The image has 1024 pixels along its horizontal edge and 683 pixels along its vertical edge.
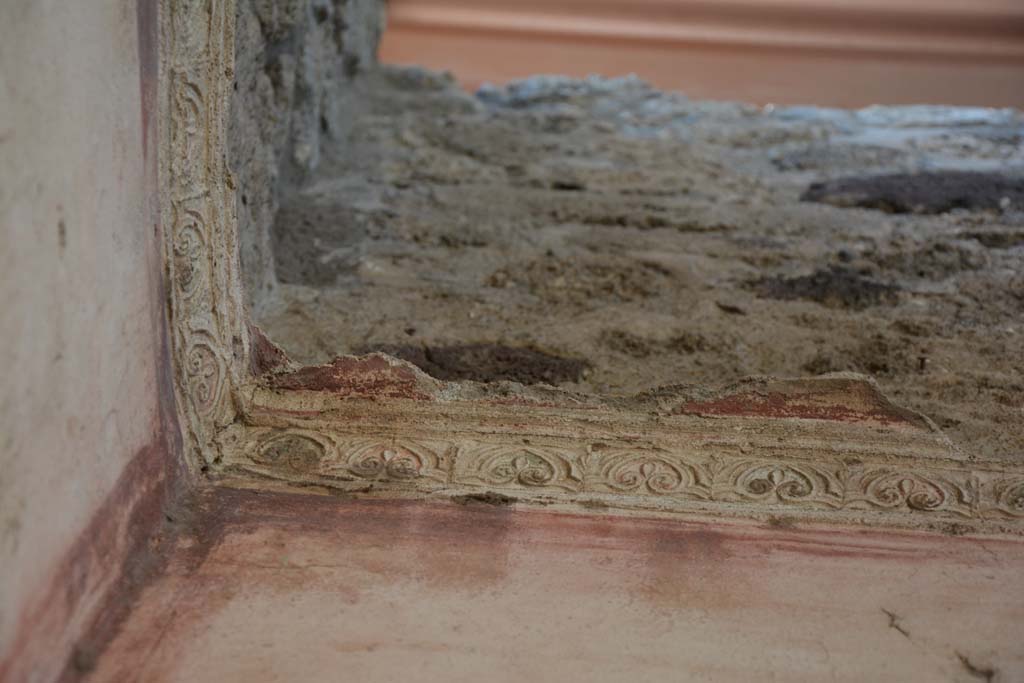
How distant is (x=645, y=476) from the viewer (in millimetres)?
2074

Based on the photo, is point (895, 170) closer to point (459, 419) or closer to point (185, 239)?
point (459, 419)

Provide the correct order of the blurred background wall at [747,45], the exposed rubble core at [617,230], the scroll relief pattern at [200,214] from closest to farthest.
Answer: the scroll relief pattern at [200,214] → the exposed rubble core at [617,230] → the blurred background wall at [747,45]

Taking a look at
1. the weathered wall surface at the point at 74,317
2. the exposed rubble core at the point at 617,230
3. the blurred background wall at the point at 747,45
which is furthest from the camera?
the blurred background wall at the point at 747,45

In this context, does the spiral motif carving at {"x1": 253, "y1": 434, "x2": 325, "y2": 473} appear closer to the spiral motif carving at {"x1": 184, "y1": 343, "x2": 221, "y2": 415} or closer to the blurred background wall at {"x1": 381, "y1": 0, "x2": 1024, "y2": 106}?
the spiral motif carving at {"x1": 184, "y1": 343, "x2": 221, "y2": 415}

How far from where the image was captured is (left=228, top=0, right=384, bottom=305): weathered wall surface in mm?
2695

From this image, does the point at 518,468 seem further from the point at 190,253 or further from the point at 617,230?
the point at 617,230

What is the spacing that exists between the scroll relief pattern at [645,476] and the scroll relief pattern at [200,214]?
15 centimetres

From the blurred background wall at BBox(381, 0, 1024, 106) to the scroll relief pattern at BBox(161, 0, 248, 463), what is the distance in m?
3.11

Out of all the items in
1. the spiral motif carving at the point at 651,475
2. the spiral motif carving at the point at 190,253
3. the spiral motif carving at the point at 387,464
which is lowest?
the spiral motif carving at the point at 387,464

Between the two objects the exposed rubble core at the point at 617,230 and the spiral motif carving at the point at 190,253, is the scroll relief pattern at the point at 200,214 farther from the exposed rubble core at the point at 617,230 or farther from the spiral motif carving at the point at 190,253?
the exposed rubble core at the point at 617,230

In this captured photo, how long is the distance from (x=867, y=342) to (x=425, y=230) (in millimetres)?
1412

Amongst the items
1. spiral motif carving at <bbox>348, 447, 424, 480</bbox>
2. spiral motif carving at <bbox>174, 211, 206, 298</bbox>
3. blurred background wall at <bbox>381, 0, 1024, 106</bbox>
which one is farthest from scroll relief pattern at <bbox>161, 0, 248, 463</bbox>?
blurred background wall at <bbox>381, 0, 1024, 106</bbox>

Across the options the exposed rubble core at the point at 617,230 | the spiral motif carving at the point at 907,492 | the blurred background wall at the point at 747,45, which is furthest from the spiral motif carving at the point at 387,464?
the blurred background wall at the point at 747,45

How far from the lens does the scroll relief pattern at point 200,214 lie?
79.4 inches
